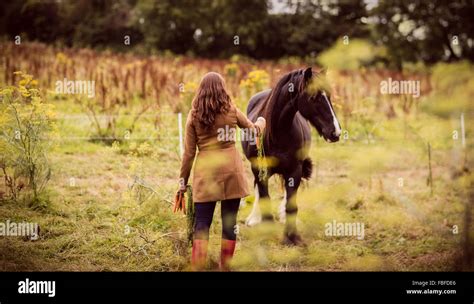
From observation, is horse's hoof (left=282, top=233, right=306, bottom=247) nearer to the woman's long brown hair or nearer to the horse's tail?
the horse's tail

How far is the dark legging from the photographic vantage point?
3314 millimetres

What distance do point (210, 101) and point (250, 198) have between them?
1259mm

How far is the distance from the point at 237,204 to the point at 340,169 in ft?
11.9

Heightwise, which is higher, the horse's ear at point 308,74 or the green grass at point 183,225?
the horse's ear at point 308,74

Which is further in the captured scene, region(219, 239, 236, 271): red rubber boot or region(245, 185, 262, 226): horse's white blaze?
region(245, 185, 262, 226): horse's white blaze

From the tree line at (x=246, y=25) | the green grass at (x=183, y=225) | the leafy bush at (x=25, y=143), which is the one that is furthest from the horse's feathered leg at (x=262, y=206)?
the tree line at (x=246, y=25)

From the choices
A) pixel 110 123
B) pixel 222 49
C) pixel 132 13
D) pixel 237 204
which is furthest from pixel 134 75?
pixel 237 204

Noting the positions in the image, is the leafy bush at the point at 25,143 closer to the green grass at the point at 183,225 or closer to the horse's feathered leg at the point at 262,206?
the green grass at the point at 183,225

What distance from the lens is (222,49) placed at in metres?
13.5

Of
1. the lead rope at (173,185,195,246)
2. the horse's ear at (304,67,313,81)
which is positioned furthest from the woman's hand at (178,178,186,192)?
the horse's ear at (304,67,313,81)

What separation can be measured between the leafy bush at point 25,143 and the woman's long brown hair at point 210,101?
6.30ft

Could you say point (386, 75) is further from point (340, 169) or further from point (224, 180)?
point (224, 180)

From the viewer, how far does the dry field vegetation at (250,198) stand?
231 centimetres

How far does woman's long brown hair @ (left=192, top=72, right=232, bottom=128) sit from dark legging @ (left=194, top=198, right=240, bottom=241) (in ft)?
1.76
